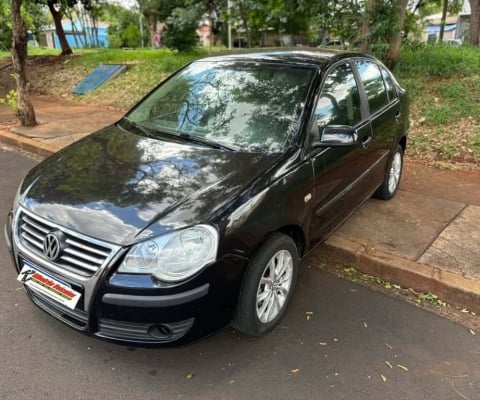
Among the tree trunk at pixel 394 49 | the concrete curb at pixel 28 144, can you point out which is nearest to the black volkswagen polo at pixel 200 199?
the concrete curb at pixel 28 144

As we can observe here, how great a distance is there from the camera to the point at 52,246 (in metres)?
2.33

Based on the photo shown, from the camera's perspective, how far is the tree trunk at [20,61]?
7.09 metres

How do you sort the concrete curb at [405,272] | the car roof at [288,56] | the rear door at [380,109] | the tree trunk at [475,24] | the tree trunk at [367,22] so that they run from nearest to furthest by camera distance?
the concrete curb at [405,272] < the car roof at [288,56] < the rear door at [380,109] < the tree trunk at [367,22] < the tree trunk at [475,24]

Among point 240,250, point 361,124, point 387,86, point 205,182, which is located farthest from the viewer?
point 387,86

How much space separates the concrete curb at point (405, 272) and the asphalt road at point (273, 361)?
26cm

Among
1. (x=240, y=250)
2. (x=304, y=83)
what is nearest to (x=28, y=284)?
(x=240, y=250)

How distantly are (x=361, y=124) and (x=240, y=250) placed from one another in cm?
186

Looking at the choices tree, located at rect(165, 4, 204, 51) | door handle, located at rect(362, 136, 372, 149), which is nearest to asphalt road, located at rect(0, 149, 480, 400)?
door handle, located at rect(362, 136, 372, 149)

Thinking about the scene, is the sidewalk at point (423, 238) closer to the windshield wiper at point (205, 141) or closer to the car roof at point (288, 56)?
the windshield wiper at point (205, 141)

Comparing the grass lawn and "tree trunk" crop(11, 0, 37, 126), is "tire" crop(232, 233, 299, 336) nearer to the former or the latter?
the grass lawn

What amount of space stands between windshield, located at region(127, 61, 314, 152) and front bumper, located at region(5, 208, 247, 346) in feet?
3.36

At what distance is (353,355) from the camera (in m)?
2.64

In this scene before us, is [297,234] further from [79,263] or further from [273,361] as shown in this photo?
[79,263]

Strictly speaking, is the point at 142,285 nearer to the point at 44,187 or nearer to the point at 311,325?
the point at 44,187
